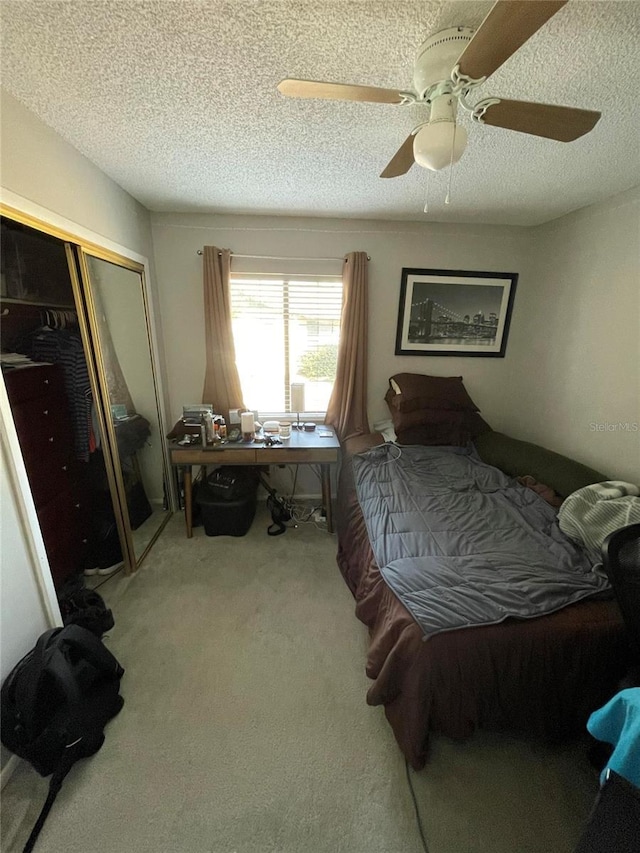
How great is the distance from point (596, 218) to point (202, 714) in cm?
364

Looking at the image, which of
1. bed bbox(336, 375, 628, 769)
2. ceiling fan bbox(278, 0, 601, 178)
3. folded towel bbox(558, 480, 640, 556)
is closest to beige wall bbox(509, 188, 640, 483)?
folded towel bbox(558, 480, 640, 556)

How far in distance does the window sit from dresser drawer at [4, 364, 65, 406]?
4.21ft

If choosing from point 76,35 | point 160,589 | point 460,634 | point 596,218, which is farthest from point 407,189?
point 160,589

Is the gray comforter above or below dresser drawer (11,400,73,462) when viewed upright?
below

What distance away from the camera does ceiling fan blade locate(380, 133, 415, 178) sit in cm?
126

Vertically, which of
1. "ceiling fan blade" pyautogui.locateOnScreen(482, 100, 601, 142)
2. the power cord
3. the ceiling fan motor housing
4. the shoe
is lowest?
the power cord

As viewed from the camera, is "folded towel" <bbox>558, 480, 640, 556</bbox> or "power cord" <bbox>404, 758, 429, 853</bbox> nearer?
"power cord" <bbox>404, 758, 429, 853</bbox>

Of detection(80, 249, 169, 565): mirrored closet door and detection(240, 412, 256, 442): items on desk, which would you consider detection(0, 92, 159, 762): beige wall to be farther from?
detection(240, 412, 256, 442): items on desk

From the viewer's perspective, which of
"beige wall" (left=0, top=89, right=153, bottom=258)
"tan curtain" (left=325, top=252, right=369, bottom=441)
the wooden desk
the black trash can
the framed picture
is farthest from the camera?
the framed picture

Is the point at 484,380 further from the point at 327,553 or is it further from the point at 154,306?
the point at 154,306

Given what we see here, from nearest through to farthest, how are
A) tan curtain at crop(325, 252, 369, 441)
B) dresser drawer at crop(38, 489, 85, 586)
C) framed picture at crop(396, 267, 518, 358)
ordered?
1. dresser drawer at crop(38, 489, 85, 586)
2. tan curtain at crop(325, 252, 369, 441)
3. framed picture at crop(396, 267, 518, 358)

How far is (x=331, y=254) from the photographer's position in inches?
105

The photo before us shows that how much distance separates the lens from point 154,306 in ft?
8.48

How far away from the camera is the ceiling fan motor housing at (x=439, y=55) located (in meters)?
0.92
